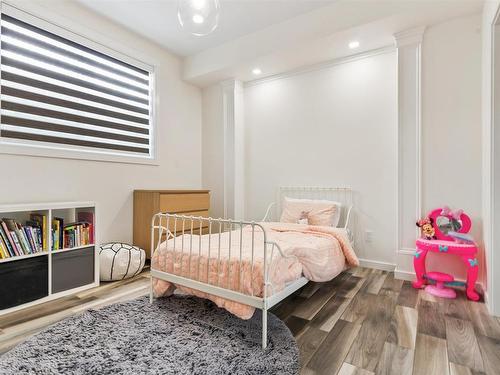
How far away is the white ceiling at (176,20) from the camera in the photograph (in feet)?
9.52

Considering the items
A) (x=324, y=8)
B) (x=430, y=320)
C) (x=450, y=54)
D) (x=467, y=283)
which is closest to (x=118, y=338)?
(x=430, y=320)

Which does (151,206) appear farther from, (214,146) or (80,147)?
(214,146)

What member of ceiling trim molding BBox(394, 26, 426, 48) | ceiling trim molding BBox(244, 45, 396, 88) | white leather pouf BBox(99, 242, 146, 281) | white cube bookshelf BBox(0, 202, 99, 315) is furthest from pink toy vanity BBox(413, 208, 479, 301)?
white cube bookshelf BBox(0, 202, 99, 315)

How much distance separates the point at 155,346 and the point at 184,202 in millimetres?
2030

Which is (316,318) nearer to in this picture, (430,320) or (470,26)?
(430,320)

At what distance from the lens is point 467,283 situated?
237 centimetres

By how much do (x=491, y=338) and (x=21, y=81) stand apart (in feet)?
13.9

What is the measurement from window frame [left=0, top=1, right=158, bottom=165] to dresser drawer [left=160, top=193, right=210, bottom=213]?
2.25ft

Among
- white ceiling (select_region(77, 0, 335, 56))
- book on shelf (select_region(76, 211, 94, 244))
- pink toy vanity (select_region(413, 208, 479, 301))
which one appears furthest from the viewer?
white ceiling (select_region(77, 0, 335, 56))

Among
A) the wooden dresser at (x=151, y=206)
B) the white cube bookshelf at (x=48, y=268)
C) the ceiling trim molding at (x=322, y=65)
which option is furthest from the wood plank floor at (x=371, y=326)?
the ceiling trim molding at (x=322, y=65)

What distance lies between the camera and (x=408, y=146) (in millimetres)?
2789

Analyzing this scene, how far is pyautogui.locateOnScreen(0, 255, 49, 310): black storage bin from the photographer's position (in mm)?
2092

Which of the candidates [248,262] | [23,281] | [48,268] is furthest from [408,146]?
[23,281]

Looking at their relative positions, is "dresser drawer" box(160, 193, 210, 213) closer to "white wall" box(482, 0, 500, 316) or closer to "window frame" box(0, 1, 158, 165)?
"window frame" box(0, 1, 158, 165)
